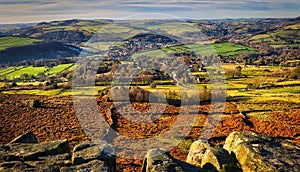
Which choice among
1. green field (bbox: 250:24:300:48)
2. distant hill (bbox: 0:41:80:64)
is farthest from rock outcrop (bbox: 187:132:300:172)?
green field (bbox: 250:24:300:48)

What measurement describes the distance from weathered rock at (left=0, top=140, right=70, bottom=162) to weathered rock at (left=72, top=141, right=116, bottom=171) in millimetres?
776

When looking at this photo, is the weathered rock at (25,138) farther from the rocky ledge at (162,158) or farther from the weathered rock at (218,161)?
the weathered rock at (218,161)

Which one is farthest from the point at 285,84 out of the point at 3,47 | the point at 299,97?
the point at 3,47

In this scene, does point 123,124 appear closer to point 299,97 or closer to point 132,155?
point 132,155

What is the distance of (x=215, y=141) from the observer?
2386cm

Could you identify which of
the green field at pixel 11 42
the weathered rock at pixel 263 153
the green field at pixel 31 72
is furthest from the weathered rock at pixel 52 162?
the green field at pixel 11 42

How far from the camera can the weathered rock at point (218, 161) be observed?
42.6 feet

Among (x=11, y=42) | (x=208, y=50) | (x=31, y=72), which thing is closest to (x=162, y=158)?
(x=31, y=72)

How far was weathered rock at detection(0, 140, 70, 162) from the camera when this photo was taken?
1258 cm

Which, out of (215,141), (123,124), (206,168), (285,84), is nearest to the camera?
(206,168)

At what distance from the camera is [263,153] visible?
12.9m

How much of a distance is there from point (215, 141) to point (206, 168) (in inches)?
416

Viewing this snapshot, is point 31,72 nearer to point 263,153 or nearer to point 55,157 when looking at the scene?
point 55,157

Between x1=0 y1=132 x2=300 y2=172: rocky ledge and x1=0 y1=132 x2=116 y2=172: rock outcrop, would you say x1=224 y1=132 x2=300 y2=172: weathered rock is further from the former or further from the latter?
x1=0 y1=132 x2=116 y2=172: rock outcrop
